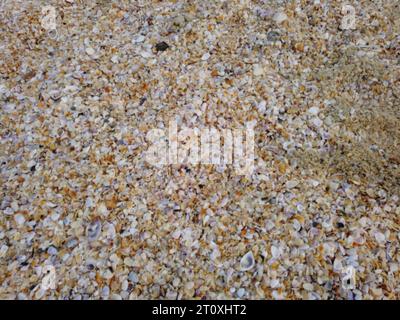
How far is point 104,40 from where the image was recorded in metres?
5.16

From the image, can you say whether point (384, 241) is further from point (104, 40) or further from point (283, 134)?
point (104, 40)

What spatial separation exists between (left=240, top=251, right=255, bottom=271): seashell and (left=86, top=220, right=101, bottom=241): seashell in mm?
1343

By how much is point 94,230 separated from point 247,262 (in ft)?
4.72

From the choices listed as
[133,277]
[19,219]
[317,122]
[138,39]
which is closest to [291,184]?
[317,122]

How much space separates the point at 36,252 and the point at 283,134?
8.84ft

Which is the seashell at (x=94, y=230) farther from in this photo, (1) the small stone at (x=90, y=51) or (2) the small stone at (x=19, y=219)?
(1) the small stone at (x=90, y=51)

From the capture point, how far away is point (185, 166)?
4.08 metres

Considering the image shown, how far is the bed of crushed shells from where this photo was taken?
11.3ft

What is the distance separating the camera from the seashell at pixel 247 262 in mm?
3422

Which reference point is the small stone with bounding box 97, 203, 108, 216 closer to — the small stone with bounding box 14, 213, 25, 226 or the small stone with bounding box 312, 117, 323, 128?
the small stone with bounding box 14, 213, 25, 226

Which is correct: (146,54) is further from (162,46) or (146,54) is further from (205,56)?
(205,56)
